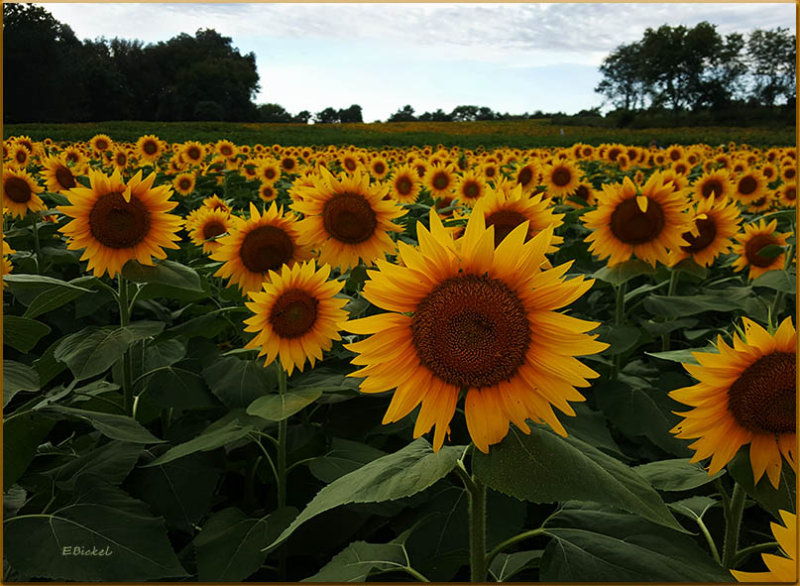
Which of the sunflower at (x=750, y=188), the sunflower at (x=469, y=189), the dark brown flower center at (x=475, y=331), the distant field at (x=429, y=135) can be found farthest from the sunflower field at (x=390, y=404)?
the distant field at (x=429, y=135)

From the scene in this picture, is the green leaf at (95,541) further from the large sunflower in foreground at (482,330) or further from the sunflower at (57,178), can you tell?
the sunflower at (57,178)

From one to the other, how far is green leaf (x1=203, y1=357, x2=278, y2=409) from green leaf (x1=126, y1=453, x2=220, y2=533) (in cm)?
26

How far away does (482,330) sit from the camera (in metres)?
1.26

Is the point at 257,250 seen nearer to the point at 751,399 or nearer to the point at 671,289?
the point at 751,399

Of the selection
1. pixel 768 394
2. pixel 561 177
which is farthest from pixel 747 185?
pixel 768 394

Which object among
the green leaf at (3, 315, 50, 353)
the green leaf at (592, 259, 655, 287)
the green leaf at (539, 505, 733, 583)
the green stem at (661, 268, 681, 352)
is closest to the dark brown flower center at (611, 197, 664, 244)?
the green leaf at (592, 259, 655, 287)

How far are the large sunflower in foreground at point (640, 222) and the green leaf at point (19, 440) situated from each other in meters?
2.56

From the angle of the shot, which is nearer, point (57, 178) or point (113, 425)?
point (113, 425)

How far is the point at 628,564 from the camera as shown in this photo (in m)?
1.30

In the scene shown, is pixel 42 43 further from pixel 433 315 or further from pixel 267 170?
pixel 267 170

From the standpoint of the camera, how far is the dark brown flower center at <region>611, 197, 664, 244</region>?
3137mm

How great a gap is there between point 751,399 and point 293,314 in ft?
5.29

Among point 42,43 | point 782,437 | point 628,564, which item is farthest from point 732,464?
point 42,43

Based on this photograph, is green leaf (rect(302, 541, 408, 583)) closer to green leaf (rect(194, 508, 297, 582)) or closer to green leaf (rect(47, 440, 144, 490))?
green leaf (rect(194, 508, 297, 582))
